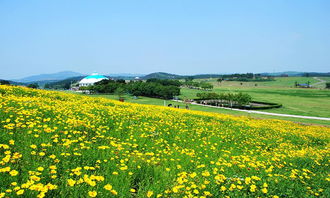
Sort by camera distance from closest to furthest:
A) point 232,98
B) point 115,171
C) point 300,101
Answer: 1. point 115,171
2. point 232,98
3. point 300,101

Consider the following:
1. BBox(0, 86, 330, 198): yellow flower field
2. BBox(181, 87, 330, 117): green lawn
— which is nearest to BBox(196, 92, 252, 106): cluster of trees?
BBox(181, 87, 330, 117): green lawn

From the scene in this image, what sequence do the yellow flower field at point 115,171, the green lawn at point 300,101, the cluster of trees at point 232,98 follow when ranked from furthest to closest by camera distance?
the cluster of trees at point 232,98, the green lawn at point 300,101, the yellow flower field at point 115,171

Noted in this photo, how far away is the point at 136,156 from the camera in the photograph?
605 centimetres

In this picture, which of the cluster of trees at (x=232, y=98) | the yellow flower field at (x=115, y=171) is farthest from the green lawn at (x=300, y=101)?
the yellow flower field at (x=115, y=171)

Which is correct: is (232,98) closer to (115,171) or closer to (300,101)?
(300,101)

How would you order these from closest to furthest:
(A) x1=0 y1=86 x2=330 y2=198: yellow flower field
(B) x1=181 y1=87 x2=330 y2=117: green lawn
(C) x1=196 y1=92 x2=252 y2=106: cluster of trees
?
(A) x1=0 y1=86 x2=330 y2=198: yellow flower field
(B) x1=181 y1=87 x2=330 y2=117: green lawn
(C) x1=196 y1=92 x2=252 y2=106: cluster of trees

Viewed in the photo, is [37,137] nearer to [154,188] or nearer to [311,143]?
[154,188]

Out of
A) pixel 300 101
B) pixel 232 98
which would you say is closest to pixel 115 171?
pixel 232 98

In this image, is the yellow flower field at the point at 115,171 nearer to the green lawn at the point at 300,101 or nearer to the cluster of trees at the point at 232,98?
the green lawn at the point at 300,101

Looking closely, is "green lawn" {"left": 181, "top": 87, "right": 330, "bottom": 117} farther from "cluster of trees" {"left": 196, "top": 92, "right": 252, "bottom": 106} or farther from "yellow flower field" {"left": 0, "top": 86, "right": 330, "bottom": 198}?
"yellow flower field" {"left": 0, "top": 86, "right": 330, "bottom": 198}

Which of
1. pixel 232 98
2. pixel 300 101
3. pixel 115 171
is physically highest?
pixel 115 171

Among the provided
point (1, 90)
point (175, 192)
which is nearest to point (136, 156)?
point (175, 192)

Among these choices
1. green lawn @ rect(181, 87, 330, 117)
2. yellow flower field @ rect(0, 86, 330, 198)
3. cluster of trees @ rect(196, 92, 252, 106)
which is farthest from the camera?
cluster of trees @ rect(196, 92, 252, 106)

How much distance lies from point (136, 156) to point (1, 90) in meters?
13.7
